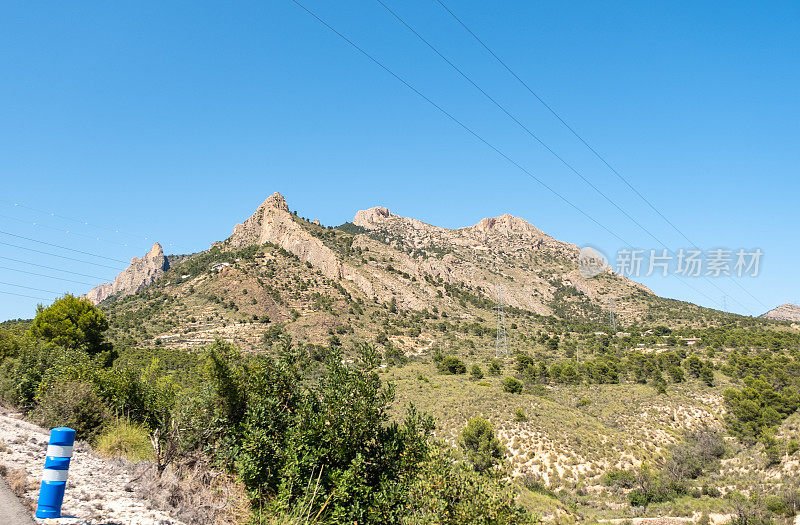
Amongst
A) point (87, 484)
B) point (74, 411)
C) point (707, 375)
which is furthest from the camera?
point (707, 375)

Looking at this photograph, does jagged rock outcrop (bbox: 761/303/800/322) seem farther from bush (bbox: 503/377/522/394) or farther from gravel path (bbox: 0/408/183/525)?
gravel path (bbox: 0/408/183/525)

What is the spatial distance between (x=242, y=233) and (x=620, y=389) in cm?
11585

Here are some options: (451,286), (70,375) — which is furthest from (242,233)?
(70,375)

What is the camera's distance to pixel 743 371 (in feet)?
188

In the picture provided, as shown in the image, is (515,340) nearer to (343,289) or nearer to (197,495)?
(343,289)

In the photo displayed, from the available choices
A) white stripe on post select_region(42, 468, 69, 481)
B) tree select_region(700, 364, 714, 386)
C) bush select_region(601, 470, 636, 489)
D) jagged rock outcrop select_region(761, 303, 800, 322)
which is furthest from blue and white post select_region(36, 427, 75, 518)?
jagged rock outcrop select_region(761, 303, 800, 322)

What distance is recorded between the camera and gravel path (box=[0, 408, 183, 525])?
6.63m

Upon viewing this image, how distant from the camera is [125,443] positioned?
43.2 feet

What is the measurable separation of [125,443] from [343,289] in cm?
8916

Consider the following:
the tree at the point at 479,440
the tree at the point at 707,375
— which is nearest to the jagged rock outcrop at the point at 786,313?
the tree at the point at 707,375

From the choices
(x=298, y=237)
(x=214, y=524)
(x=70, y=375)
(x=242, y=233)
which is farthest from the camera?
(x=242, y=233)

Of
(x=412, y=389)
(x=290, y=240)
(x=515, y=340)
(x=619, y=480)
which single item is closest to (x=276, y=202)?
(x=290, y=240)

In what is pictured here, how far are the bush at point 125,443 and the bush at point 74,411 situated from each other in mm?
521

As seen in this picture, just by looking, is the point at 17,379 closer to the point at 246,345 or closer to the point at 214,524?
the point at 214,524
